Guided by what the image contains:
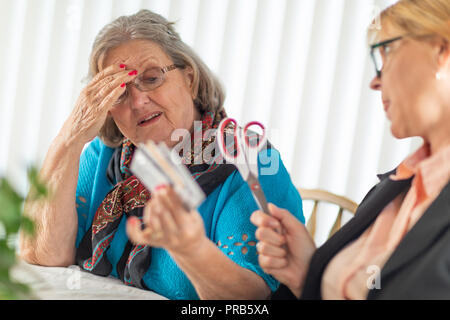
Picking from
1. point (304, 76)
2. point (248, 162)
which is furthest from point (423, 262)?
point (304, 76)

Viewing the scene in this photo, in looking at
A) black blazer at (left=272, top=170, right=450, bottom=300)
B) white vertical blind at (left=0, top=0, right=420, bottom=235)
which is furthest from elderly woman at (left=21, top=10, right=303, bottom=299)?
white vertical blind at (left=0, top=0, right=420, bottom=235)

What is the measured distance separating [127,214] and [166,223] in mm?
632

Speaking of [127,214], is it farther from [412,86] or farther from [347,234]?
[412,86]

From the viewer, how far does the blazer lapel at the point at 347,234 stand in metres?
0.63

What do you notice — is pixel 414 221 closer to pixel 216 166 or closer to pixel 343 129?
pixel 216 166

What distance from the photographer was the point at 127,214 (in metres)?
1.09

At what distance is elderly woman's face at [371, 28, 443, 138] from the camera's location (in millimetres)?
546

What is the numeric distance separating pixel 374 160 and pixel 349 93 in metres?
0.31

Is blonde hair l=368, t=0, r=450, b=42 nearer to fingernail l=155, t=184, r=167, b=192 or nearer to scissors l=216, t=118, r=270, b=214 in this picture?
scissors l=216, t=118, r=270, b=214

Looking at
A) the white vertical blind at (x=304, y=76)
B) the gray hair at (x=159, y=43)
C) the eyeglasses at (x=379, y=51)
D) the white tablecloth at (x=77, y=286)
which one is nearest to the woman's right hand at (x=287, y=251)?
the eyeglasses at (x=379, y=51)

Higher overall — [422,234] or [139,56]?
[139,56]

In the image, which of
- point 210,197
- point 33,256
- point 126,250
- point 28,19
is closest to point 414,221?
point 210,197

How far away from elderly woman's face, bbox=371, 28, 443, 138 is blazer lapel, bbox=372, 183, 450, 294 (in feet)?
0.31

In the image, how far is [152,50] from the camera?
106 cm
